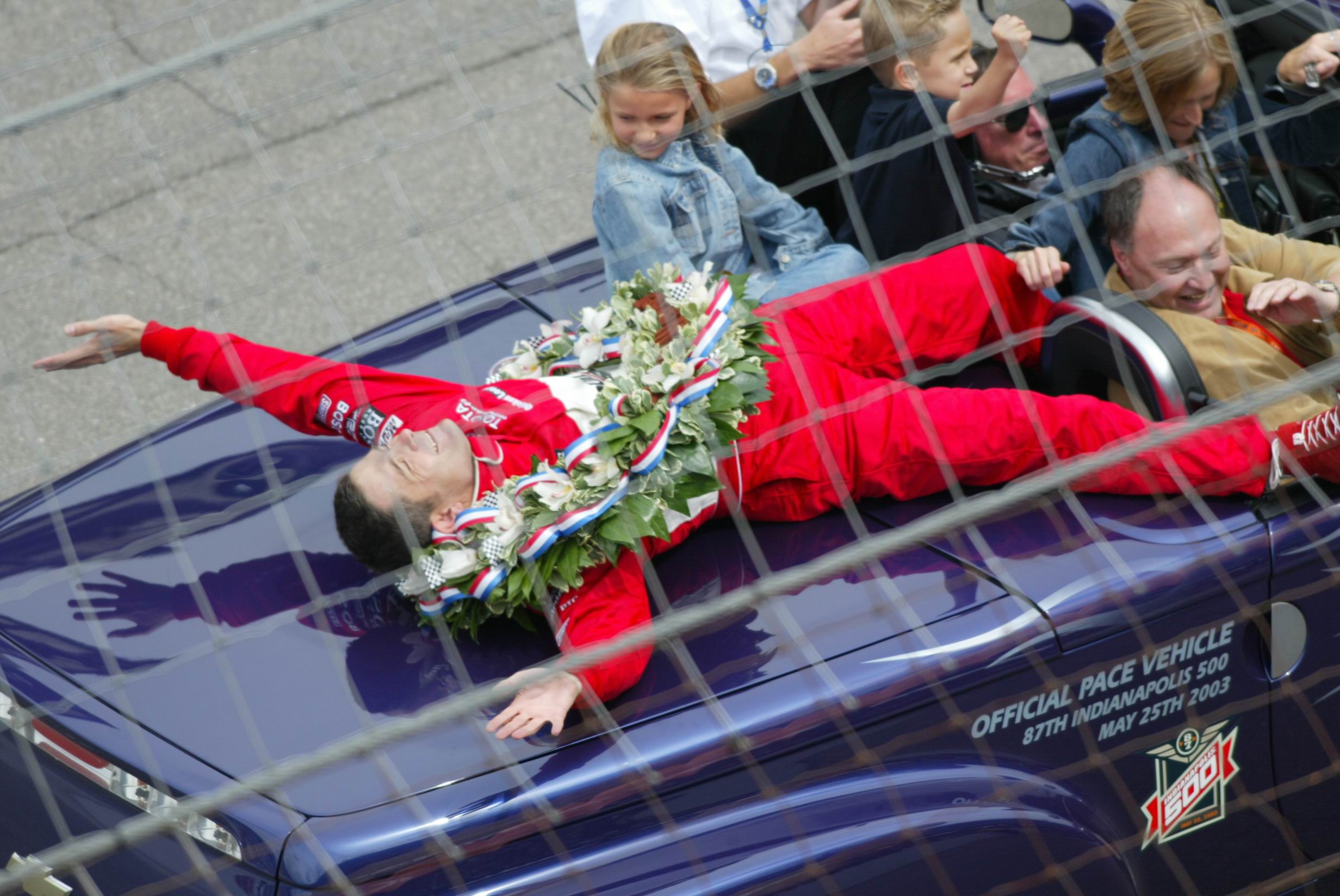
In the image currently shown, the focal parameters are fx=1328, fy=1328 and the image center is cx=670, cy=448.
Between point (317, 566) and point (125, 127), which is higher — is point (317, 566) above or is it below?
below

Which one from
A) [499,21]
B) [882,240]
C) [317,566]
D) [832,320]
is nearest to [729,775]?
[317,566]

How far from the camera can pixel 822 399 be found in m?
2.51

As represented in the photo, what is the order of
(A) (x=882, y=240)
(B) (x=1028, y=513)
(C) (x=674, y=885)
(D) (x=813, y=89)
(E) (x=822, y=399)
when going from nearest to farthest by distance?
(C) (x=674, y=885), (B) (x=1028, y=513), (E) (x=822, y=399), (A) (x=882, y=240), (D) (x=813, y=89)

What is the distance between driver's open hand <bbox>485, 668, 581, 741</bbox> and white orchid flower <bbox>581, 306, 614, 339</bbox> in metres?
0.76

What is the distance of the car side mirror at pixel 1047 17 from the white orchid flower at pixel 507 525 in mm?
1992

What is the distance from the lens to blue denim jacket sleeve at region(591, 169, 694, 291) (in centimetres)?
275

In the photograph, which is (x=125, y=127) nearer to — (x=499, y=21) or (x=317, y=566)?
(x=499, y=21)

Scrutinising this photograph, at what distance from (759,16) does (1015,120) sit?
790mm

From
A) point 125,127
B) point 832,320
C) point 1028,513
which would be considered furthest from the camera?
point 125,127

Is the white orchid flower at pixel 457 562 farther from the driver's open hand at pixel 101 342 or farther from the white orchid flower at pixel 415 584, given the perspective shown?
the driver's open hand at pixel 101 342

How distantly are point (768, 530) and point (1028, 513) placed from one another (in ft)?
1.44

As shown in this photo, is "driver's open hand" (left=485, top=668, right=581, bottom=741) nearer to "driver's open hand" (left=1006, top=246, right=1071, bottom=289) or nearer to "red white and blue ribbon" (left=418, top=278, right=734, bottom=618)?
"red white and blue ribbon" (left=418, top=278, right=734, bottom=618)

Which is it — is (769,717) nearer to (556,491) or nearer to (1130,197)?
(556,491)

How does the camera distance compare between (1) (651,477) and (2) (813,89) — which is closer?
(1) (651,477)
